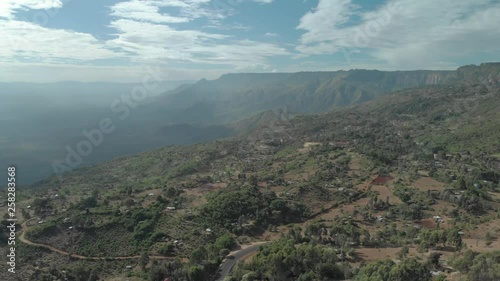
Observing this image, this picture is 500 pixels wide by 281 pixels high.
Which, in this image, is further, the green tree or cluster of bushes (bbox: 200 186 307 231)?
cluster of bushes (bbox: 200 186 307 231)

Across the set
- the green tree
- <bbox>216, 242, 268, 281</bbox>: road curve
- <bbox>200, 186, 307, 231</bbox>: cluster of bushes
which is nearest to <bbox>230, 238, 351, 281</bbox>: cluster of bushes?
<bbox>216, 242, 268, 281</bbox>: road curve

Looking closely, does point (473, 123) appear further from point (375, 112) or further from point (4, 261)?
point (4, 261)

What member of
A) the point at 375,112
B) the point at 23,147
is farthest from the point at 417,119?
the point at 23,147

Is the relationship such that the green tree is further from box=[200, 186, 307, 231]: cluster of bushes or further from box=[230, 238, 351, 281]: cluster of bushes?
box=[230, 238, 351, 281]: cluster of bushes

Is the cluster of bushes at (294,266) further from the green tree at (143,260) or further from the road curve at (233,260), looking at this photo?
the green tree at (143,260)

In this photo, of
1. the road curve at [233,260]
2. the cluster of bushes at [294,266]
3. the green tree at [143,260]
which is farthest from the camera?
the green tree at [143,260]

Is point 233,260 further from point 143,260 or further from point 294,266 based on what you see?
point 143,260

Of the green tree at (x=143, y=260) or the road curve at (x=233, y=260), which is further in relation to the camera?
the green tree at (x=143, y=260)

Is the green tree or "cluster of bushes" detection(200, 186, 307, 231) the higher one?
"cluster of bushes" detection(200, 186, 307, 231)

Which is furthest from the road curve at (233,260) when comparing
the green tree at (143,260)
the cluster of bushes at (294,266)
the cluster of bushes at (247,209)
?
the green tree at (143,260)
